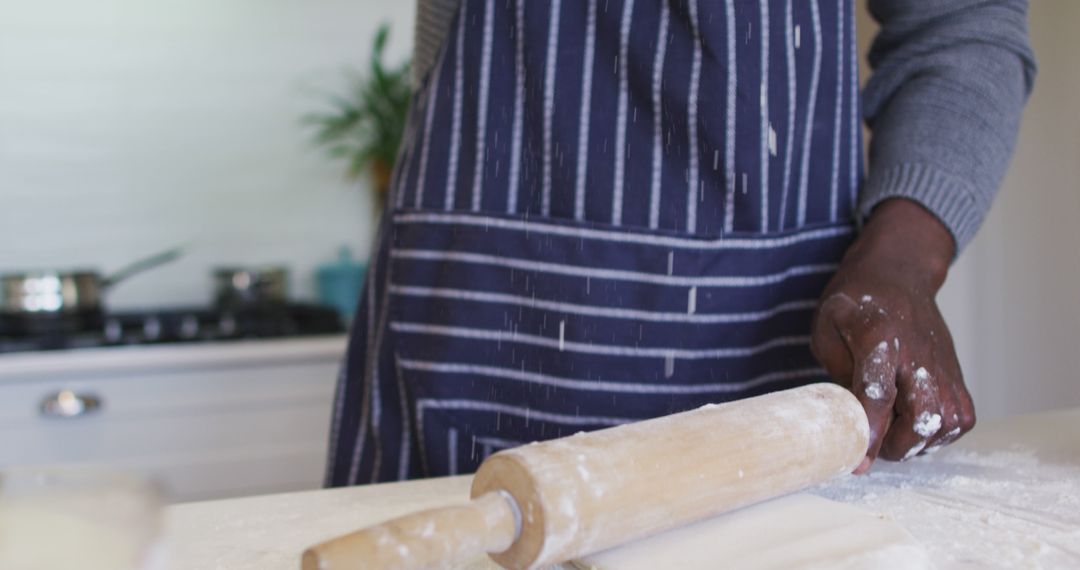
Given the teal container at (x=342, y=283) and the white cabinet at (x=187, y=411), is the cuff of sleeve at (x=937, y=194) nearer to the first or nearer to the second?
the white cabinet at (x=187, y=411)

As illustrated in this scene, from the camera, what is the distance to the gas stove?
5.01ft

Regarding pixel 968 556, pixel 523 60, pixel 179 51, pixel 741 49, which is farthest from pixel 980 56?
pixel 179 51

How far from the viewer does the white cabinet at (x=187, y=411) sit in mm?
1452

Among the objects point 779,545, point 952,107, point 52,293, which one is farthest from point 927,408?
point 52,293

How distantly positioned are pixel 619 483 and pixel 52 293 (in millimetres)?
1461

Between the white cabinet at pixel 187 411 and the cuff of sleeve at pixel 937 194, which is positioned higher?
the cuff of sleeve at pixel 937 194

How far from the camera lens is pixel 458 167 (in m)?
0.79

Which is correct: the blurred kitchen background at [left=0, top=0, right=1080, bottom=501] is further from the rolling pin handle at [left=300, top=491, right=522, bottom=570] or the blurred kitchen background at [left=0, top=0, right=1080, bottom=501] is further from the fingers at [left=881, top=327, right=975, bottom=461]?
the rolling pin handle at [left=300, top=491, right=522, bottom=570]

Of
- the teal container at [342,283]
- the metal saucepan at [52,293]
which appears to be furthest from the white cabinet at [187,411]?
the teal container at [342,283]

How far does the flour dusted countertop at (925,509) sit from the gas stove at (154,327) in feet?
3.37

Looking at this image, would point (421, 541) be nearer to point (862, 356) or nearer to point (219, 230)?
point (862, 356)

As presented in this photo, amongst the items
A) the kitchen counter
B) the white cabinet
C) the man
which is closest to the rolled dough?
the man

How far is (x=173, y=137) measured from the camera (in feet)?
6.32

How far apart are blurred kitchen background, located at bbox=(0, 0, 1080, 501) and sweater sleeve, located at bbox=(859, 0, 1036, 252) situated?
706 mm
